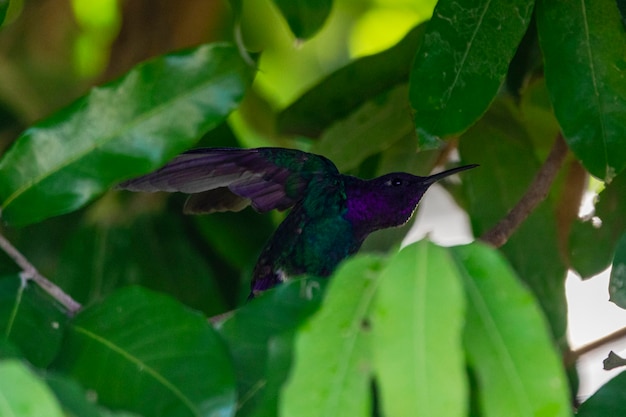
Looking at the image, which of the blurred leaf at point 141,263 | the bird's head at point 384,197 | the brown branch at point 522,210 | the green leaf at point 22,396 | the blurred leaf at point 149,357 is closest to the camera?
the green leaf at point 22,396

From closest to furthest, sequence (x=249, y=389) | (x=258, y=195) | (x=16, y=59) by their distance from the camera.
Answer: (x=249, y=389), (x=258, y=195), (x=16, y=59)

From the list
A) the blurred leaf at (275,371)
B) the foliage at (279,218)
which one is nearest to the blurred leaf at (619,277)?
the foliage at (279,218)

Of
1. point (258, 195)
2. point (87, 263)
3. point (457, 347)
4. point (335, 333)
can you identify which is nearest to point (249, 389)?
point (335, 333)

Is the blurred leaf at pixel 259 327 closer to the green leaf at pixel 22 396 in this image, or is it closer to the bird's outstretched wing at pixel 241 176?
the green leaf at pixel 22 396

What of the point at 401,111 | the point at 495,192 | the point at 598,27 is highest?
the point at 598,27

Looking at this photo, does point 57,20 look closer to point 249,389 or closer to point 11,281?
point 11,281

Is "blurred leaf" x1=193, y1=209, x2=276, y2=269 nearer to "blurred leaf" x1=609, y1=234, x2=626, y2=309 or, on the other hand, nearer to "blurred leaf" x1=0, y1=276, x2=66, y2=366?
"blurred leaf" x1=0, y1=276, x2=66, y2=366
